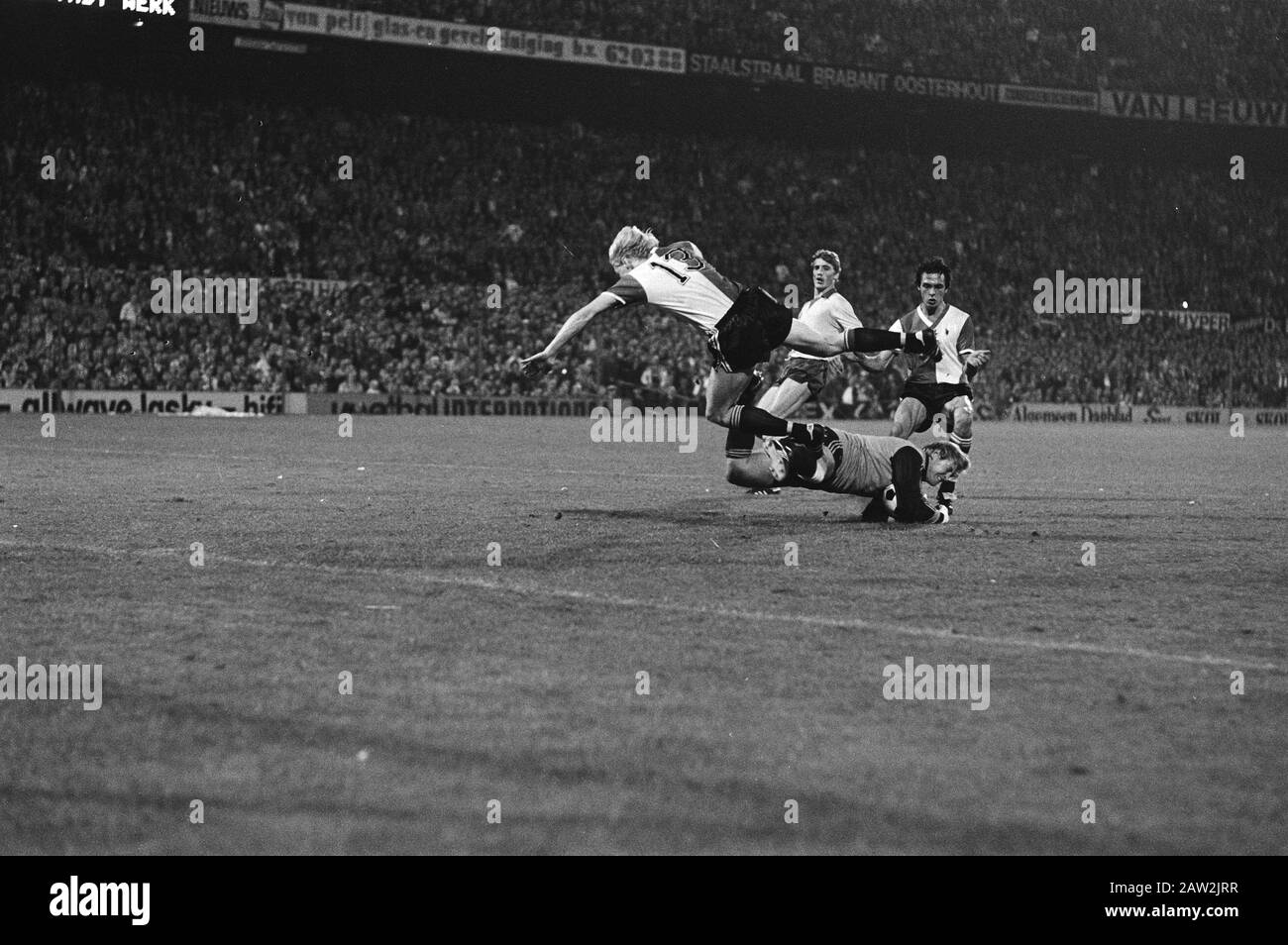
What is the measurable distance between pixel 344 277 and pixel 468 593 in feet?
120

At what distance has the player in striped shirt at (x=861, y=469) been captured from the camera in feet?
38.9

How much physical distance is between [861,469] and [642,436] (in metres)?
20.8

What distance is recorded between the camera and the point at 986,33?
5769 cm

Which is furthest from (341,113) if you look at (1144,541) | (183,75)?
(1144,541)

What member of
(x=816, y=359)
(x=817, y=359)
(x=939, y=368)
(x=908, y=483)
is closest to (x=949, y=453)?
(x=908, y=483)

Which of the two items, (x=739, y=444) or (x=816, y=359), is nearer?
(x=739, y=444)

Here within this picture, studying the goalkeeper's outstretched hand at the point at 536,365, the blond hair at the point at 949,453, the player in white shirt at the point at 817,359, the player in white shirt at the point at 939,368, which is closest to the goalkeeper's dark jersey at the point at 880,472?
the blond hair at the point at 949,453

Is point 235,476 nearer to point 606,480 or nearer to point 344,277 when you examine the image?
point 606,480

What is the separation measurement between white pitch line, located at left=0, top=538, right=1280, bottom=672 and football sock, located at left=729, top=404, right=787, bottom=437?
3925 mm

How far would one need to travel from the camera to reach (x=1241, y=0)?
203 feet

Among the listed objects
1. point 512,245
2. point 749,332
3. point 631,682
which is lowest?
point 631,682

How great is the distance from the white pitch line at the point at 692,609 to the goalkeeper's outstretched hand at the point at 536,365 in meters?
2.88

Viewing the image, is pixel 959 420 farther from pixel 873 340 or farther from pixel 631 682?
pixel 631 682

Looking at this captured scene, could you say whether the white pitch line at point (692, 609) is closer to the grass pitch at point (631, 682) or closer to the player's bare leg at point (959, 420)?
the grass pitch at point (631, 682)
